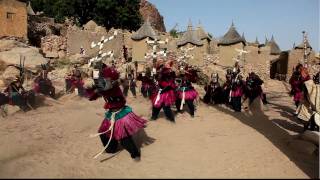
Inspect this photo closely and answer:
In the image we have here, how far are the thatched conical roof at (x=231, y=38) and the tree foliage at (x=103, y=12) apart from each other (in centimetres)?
1931

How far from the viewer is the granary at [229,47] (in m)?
29.6

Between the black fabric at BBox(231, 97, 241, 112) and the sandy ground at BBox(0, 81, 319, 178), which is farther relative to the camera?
the black fabric at BBox(231, 97, 241, 112)

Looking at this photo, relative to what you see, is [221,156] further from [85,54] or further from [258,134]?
[85,54]

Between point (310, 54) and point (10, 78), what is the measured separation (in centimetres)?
2271

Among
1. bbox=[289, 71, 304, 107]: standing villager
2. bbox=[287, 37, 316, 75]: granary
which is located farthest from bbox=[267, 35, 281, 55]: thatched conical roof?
bbox=[289, 71, 304, 107]: standing villager

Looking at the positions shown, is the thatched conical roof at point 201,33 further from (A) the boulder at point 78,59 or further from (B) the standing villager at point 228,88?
(B) the standing villager at point 228,88

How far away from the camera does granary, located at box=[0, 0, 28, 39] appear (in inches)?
1068

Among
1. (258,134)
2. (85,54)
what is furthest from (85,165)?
(85,54)

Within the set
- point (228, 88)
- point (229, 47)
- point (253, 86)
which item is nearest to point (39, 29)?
point (229, 47)

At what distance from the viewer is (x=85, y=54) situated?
2928 cm

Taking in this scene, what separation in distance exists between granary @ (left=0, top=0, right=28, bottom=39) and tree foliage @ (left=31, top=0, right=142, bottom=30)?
18081 mm

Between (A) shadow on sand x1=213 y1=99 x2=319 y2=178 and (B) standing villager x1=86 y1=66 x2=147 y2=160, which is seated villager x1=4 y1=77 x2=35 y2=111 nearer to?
(A) shadow on sand x1=213 y1=99 x2=319 y2=178

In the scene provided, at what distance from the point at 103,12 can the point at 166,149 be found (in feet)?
133

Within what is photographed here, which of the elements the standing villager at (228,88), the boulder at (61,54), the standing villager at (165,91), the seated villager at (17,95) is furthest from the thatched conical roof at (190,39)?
the standing villager at (165,91)
